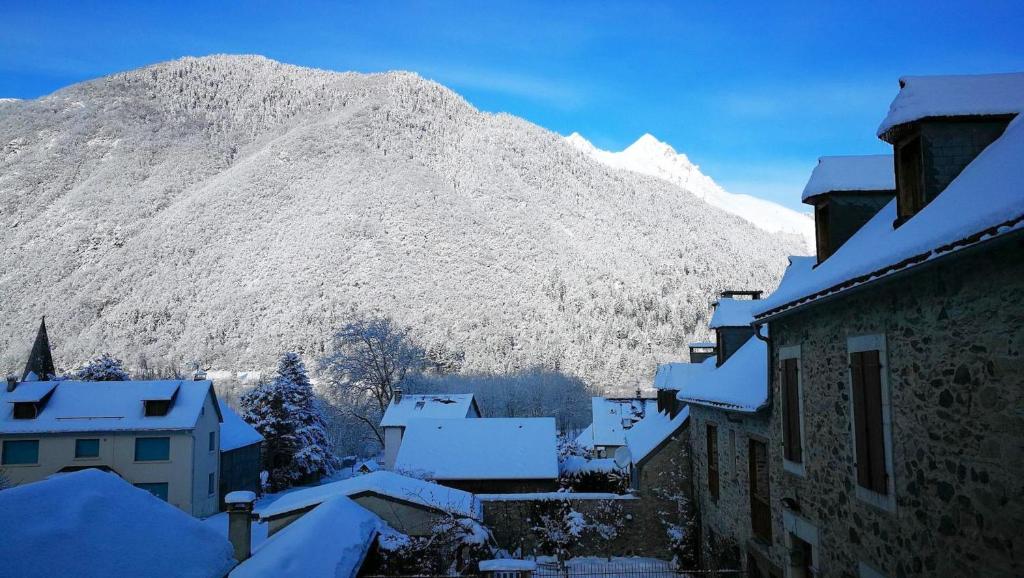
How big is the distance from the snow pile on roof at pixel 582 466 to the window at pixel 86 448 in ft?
74.3

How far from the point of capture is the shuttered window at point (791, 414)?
9368 millimetres

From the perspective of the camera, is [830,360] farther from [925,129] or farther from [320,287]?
[320,287]

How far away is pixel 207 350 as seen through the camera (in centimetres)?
10650

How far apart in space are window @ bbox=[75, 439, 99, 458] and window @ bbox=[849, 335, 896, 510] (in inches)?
1362

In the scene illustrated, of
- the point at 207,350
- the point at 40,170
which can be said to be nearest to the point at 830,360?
the point at 207,350

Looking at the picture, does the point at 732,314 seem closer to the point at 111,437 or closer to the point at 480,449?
the point at 480,449

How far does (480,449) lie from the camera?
2886cm

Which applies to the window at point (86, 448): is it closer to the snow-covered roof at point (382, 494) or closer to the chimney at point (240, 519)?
the snow-covered roof at point (382, 494)

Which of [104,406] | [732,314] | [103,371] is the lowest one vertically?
[104,406]

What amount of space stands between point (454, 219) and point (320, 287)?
40.4m

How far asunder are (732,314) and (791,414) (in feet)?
24.3

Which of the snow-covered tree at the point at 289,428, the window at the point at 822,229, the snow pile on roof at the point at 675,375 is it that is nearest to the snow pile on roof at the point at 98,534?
the window at the point at 822,229

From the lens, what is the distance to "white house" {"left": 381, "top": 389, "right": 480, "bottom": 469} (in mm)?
42500

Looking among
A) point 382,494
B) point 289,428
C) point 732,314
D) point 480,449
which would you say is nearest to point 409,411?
point 289,428
